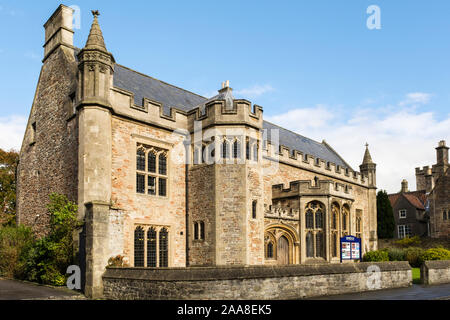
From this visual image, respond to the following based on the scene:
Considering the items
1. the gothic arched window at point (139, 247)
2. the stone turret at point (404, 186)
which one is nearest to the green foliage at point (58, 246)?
the gothic arched window at point (139, 247)

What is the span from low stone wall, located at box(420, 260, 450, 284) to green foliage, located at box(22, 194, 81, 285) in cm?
1523

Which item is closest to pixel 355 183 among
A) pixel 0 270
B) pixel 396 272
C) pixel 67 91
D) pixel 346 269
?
pixel 396 272

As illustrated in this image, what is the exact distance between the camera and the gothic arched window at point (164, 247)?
762 inches

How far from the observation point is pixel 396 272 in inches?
723

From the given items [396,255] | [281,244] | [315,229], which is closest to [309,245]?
[315,229]

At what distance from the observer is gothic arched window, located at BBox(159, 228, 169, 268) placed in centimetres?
1936

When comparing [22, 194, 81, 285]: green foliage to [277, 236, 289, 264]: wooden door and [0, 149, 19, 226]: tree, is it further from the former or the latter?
[0, 149, 19, 226]: tree

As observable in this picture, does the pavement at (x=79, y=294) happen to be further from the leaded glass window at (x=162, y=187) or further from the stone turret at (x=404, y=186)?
the stone turret at (x=404, y=186)

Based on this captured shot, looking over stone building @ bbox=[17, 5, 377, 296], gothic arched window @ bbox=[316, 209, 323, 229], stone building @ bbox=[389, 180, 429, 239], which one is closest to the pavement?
stone building @ bbox=[17, 5, 377, 296]

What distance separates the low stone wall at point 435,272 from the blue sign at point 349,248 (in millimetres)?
3019

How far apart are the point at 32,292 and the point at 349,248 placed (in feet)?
46.4

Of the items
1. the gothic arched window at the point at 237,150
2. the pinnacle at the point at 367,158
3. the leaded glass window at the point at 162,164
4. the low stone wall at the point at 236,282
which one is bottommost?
the low stone wall at the point at 236,282
